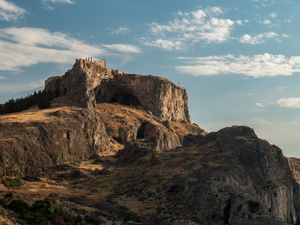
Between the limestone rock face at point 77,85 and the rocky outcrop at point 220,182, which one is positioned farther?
the limestone rock face at point 77,85

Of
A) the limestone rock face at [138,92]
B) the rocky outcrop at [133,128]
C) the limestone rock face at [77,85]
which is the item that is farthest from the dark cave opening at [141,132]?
the limestone rock face at [138,92]

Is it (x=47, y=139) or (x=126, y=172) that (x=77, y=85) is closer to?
(x=47, y=139)

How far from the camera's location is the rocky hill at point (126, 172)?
7481cm

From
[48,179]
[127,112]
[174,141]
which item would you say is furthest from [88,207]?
[127,112]

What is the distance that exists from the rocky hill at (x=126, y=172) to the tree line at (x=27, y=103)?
10.0 feet

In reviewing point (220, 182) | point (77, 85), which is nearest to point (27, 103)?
point (77, 85)

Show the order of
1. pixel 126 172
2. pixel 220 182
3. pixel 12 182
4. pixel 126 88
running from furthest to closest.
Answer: pixel 126 88
pixel 126 172
pixel 220 182
pixel 12 182

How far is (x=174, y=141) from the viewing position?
137375 mm

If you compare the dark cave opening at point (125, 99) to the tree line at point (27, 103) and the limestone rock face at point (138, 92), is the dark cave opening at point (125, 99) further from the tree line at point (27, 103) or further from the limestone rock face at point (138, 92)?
the tree line at point (27, 103)

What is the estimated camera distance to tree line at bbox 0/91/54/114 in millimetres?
128125

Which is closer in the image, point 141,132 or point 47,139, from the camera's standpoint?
point 47,139

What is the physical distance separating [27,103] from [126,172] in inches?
1886

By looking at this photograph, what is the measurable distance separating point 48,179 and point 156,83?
3243 inches

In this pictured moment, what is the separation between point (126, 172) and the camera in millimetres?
98812
